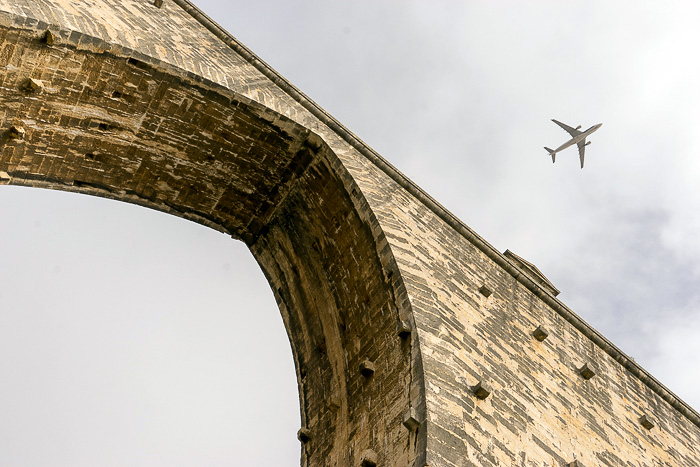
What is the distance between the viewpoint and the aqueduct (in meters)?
6.11

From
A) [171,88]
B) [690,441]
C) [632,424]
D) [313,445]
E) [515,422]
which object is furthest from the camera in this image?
[690,441]

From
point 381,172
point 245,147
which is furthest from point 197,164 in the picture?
point 381,172

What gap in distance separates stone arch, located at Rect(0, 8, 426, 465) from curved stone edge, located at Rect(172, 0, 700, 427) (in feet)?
1.64

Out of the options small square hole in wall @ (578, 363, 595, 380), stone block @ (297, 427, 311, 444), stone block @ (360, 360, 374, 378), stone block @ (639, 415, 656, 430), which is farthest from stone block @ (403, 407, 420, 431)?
stone block @ (639, 415, 656, 430)

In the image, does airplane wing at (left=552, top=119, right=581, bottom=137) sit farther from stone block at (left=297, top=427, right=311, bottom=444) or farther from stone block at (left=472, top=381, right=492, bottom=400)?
stone block at (left=472, top=381, right=492, bottom=400)

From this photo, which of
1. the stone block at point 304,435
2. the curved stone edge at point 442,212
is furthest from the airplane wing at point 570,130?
the stone block at point 304,435

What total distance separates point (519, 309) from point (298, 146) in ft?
9.89

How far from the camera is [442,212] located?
27.4 ft

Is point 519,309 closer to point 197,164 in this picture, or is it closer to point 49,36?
point 197,164

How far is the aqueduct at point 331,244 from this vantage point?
6.11 m

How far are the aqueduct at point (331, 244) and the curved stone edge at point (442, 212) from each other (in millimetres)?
23

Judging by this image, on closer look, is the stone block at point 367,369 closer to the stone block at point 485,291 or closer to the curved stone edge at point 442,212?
the stone block at point 485,291

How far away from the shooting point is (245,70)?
7.59 m

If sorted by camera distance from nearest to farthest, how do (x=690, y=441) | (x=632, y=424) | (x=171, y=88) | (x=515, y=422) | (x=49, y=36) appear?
(x=49, y=36), (x=515, y=422), (x=171, y=88), (x=632, y=424), (x=690, y=441)
